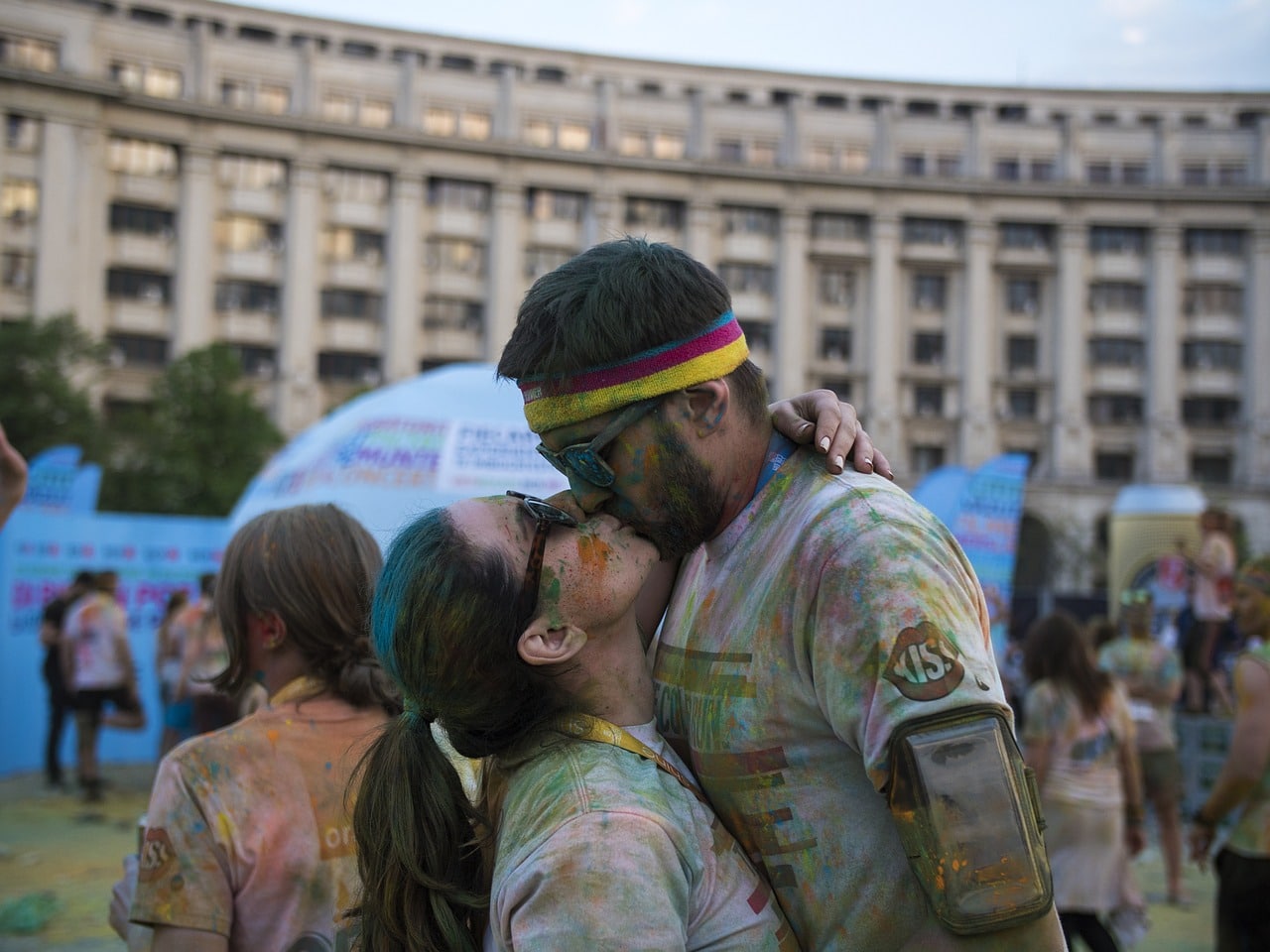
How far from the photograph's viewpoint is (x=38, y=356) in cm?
3712

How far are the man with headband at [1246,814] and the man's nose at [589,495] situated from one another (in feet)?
14.7

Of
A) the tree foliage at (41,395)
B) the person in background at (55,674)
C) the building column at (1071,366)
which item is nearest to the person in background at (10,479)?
the person in background at (55,674)

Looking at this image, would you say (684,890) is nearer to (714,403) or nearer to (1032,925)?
(1032,925)

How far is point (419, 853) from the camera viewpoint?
6.13 feet

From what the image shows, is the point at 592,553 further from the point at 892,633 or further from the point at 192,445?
the point at 192,445

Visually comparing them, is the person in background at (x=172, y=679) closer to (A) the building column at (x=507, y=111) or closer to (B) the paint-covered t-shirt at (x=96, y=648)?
(B) the paint-covered t-shirt at (x=96, y=648)

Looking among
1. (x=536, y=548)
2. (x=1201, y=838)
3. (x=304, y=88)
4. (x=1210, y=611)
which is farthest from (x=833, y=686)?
(x=304, y=88)

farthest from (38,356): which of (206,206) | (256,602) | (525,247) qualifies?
(256,602)

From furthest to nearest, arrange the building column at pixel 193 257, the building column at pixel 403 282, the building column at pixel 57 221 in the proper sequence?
the building column at pixel 403 282 → the building column at pixel 193 257 → the building column at pixel 57 221

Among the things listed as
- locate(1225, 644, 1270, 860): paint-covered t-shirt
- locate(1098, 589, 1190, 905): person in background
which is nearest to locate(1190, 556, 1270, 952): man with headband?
locate(1225, 644, 1270, 860): paint-covered t-shirt

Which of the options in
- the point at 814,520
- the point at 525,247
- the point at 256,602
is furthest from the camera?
the point at 525,247

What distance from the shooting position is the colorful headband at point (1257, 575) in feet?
18.8

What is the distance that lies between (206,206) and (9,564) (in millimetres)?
39363

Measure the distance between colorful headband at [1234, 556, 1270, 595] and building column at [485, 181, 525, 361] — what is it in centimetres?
4772
